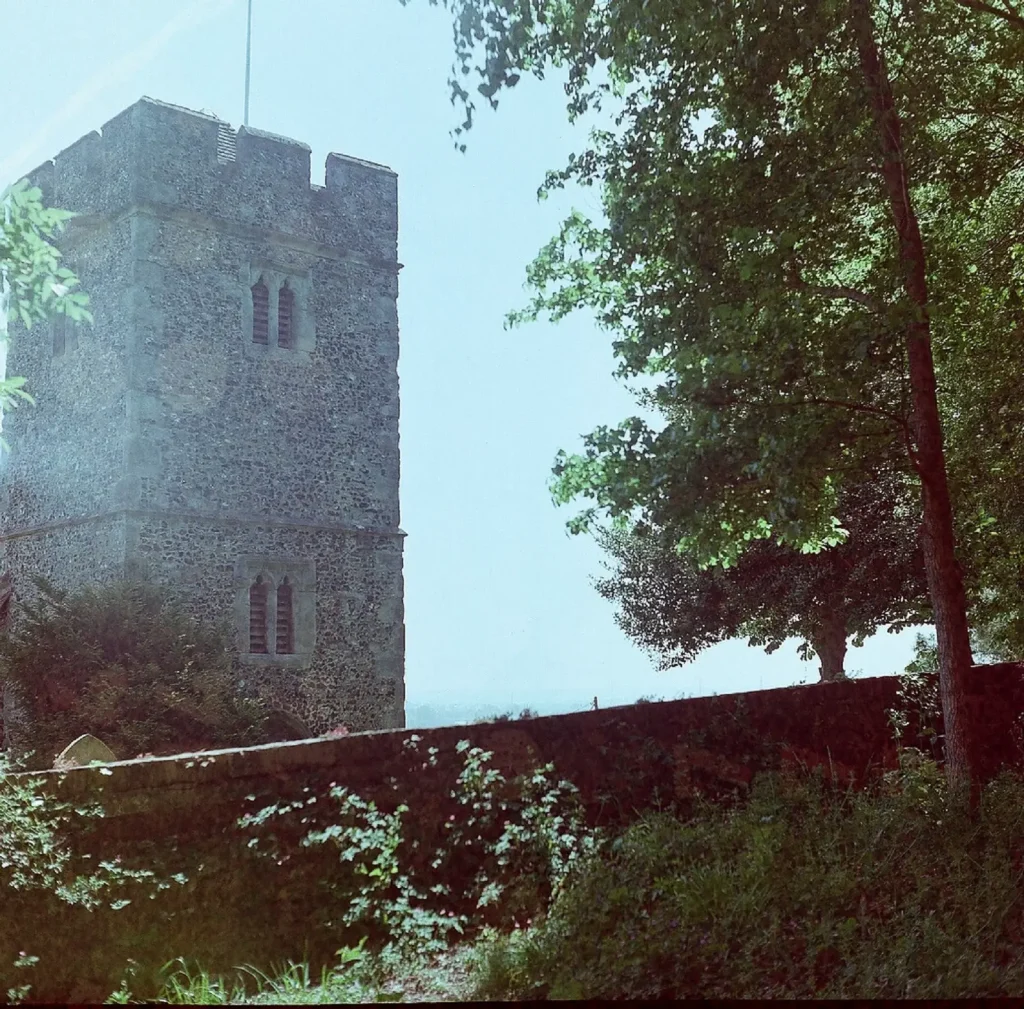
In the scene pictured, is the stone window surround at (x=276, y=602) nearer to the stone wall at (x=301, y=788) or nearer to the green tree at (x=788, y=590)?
the green tree at (x=788, y=590)

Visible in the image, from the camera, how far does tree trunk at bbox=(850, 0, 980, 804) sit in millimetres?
6871

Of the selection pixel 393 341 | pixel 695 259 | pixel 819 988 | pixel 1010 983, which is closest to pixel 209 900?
pixel 819 988

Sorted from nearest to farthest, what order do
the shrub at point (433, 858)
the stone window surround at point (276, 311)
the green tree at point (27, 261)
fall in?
the shrub at point (433, 858) < the green tree at point (27, 261) < the stone window surround at point (276, 311)

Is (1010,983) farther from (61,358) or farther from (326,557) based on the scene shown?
(61,358)

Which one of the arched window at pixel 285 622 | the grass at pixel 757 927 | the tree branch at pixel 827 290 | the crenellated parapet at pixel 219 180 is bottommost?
the grass at pixel 757 927

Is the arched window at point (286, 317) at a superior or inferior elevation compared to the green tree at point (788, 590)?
superior

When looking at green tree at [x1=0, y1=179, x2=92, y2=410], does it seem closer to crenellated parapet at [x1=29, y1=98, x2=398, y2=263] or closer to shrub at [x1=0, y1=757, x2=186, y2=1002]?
shrub at [x1=0, y1=757, x2=186, y2=1002]

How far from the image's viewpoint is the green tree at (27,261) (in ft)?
26.4

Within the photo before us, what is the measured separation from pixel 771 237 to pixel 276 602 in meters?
11.1

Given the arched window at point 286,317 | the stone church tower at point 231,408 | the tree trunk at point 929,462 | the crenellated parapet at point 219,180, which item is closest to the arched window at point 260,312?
the stone church tower at point 231,408

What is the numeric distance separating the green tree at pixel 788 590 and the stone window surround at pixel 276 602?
4.64 metres

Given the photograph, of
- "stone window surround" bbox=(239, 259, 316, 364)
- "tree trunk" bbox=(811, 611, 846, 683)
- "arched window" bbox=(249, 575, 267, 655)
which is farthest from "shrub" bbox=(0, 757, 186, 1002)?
→ "tree trunk" bbox=(811, 611, 846, 683)

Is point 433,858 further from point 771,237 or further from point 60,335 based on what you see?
point 60,335

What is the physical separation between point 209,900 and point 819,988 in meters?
2.97
